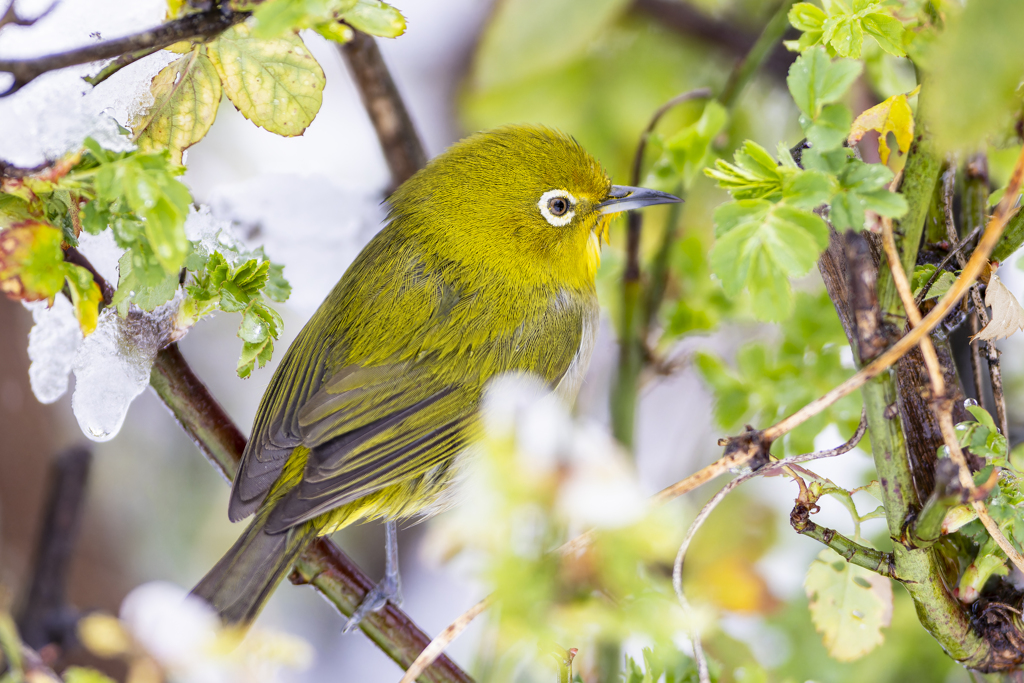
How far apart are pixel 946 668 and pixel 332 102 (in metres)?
2.10

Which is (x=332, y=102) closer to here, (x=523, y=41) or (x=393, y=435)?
(x=523, y=41)

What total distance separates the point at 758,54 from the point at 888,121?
0.67 metres

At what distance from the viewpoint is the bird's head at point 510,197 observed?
1507 mm

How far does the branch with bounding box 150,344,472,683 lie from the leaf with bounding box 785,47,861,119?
0.81 m

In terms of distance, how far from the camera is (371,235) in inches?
66.0

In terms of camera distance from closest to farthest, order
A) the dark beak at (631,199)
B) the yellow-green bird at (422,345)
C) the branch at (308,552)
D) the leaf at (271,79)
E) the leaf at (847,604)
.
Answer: the leaf at (271,79) → the leaf at (847,604) → the branch at (308,552) → the yellow-green bird at (422,345) → the dark beak at (631,199)

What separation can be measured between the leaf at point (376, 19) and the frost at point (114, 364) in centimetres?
46

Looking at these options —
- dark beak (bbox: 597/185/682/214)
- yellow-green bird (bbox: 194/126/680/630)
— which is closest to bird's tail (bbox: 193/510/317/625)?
yellow-green bird (bbox: 194/126/680/630)

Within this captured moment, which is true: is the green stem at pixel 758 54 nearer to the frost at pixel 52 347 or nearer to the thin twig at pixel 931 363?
the thin twig at pixel 931 363

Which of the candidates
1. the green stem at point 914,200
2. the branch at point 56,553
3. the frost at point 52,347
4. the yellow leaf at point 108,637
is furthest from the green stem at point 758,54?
the branch at point 56,553

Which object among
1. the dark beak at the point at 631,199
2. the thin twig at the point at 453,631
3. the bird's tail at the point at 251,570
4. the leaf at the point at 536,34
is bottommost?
the thin twig at the point at 453,631

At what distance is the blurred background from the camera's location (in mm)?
1349

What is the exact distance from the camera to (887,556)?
2.60ft

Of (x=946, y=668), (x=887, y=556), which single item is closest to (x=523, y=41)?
(x=887, y=556)
